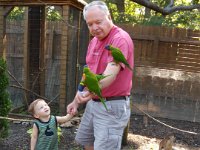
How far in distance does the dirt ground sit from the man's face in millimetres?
2443

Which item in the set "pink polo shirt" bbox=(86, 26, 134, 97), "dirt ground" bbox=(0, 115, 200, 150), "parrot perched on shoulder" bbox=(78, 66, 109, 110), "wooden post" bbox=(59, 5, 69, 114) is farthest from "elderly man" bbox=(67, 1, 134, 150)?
"wooden post" bbox=(59, 5, 69, 114)

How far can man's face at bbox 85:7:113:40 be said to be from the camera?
90.2 inches

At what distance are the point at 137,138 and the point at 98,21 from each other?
3.18 m

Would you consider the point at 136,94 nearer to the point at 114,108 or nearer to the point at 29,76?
the point at 29,76

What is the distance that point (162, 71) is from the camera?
6500 millimetres

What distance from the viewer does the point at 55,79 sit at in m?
6.68

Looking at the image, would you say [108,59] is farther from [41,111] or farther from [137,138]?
[137,138]

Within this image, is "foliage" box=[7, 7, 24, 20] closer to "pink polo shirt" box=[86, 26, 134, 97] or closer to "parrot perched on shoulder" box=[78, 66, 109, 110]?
"pink polo shirt" box=[86, 26, 134, 97]

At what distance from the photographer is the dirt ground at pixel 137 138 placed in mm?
4469

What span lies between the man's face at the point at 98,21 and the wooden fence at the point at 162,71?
4.30 m

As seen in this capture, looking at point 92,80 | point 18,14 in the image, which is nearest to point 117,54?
point 92,80

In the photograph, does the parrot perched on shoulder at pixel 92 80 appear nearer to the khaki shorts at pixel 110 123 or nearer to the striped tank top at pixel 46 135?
the khaki shorts at pixel 110 123

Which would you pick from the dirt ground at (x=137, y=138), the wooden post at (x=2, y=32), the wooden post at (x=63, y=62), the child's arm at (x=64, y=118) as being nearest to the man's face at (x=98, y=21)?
the child's arm at (x=64, y=118)

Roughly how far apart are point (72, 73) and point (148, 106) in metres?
1.89
